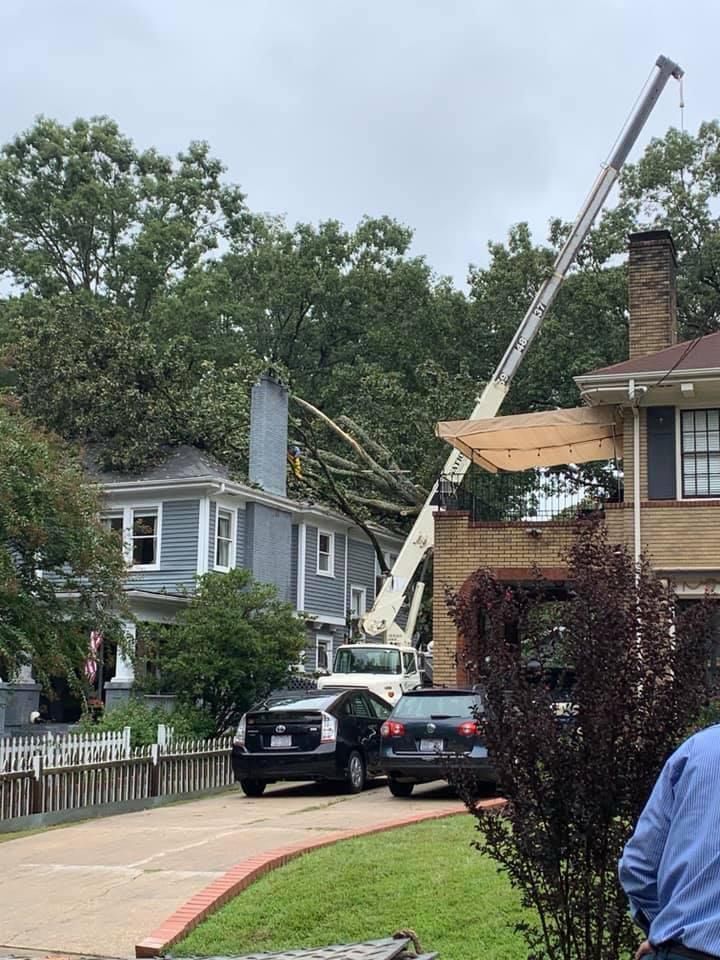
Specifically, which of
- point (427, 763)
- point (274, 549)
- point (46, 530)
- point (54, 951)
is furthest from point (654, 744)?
point (274, 549)

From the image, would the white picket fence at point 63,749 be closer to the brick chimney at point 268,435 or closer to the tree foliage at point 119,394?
the brick chimney at point 268,435

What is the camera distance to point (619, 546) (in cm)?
629

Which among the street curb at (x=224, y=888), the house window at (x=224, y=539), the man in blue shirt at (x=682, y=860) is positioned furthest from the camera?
the house window at (x=224, y=539)

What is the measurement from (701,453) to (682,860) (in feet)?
55.8

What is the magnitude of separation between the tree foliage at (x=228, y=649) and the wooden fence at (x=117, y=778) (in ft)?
7.43

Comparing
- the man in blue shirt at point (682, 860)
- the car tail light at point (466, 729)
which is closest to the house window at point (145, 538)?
the car tail light at point (466, 729)

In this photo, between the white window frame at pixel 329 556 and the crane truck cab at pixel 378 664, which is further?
the white window frame at pixel 329 556

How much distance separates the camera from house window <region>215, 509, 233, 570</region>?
28.1m

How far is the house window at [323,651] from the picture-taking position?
3216cm

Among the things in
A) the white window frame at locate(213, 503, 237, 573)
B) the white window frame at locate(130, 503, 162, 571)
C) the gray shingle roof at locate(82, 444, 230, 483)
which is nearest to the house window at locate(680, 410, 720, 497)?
the gray shingle roof at locate(82, 444, 230, 483)

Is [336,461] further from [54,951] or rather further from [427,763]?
[54,951]

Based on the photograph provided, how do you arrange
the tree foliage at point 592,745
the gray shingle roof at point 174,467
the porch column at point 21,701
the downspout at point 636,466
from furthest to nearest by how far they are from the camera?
1. the gray shingle roof at point 174,467
2. the porch column at point 21,701
3. the downspout at point 636,466
4. the tree foliage at point 592,745

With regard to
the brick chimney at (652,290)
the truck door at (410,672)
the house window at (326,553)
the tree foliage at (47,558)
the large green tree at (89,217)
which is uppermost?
the large green tree at (89,217)

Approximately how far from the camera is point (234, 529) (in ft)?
93.9
